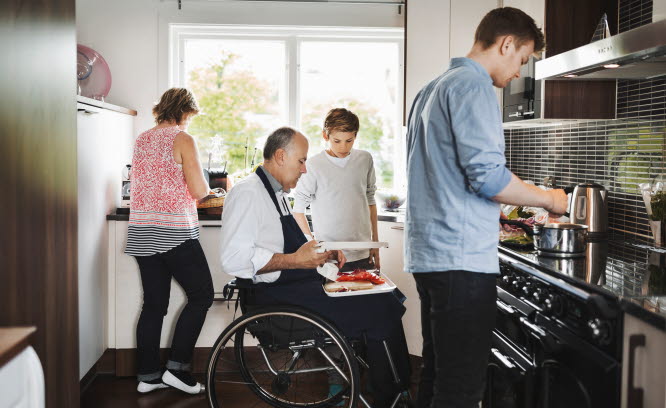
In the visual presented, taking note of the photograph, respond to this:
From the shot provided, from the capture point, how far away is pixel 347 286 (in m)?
2.47

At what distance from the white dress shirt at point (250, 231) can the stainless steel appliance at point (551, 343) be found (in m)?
0.82

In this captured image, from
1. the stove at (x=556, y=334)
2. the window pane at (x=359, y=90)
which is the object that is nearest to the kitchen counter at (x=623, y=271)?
the stove at (x=556, y=334)

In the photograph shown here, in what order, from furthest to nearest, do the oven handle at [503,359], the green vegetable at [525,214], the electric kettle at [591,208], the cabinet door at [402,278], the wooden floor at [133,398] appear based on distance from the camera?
the cabinet door at [402,278] < the wooden floor at [133,398] < the green vegetable at [525,214] < the electric kettle at [591,208] < the oven handle at [503,359]

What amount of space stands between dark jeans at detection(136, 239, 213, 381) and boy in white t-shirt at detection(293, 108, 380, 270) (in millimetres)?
558

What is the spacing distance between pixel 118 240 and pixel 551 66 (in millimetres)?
2325

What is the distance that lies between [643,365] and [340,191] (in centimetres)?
192

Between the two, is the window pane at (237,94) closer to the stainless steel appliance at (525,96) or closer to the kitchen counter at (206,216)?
the kitchen counter at (206,216)

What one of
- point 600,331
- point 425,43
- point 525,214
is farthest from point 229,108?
point 600,331

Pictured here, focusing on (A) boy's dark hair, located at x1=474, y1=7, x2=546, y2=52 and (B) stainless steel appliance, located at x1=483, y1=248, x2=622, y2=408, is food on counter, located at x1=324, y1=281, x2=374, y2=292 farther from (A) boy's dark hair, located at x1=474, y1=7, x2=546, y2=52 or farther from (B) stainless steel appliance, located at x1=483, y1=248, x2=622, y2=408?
(A) boy's dark hair, located at x1=474, y1=7, x2=546, y2=52

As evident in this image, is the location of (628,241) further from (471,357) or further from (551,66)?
(471,357)

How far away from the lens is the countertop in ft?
3.24

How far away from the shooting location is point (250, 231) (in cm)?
243

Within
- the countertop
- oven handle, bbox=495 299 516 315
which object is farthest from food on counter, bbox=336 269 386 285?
the countertop

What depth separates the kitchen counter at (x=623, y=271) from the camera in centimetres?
156
